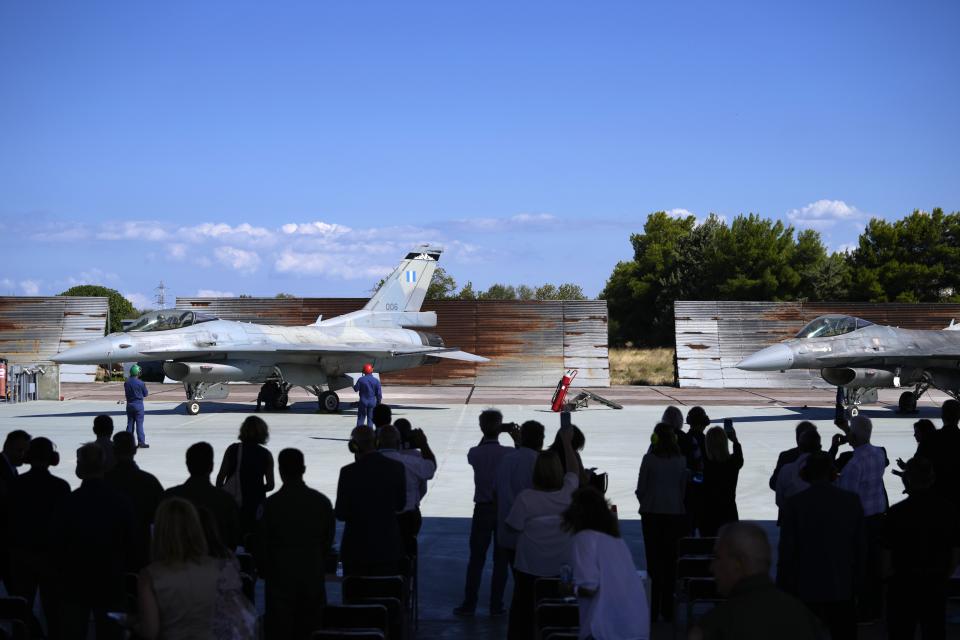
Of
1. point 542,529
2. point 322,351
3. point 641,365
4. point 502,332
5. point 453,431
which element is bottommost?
point 641,365

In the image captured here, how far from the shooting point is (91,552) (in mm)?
5488

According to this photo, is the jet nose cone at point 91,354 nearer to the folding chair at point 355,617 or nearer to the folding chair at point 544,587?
the folding chair at point 544,587

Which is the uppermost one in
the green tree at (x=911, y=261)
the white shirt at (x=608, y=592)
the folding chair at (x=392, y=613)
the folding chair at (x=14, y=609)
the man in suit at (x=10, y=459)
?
the green tree at (x=911, y=261)

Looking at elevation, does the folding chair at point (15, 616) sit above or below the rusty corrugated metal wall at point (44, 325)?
below

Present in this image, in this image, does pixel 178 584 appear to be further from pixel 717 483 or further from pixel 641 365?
pixel 641 365

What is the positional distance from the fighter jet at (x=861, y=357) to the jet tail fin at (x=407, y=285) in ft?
36.5

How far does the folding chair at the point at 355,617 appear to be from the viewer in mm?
5086

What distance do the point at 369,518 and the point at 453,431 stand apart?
14032 mm

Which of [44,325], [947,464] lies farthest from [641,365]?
[947,464]

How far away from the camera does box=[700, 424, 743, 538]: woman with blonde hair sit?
7891 millimetres

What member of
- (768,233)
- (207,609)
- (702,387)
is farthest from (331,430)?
(768,233)

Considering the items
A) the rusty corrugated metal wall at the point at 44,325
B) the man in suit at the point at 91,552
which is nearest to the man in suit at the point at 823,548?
the man in suit at the point at 91,552

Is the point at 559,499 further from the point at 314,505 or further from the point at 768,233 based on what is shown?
the point at 768,233

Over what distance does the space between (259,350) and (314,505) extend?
18806 mm
